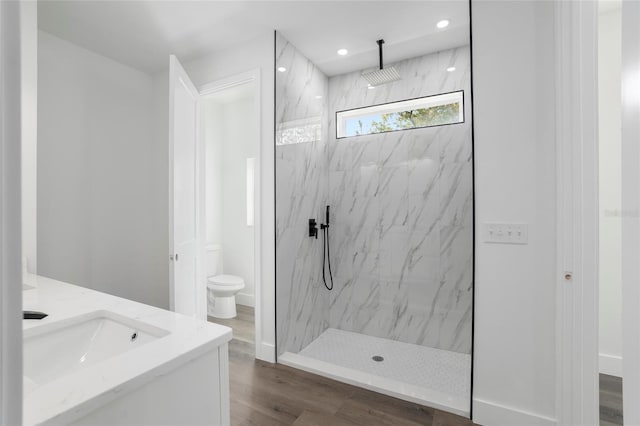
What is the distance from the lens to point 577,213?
4.92 feet

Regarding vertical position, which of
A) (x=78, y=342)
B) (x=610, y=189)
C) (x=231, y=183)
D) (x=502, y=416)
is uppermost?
(x=231, y=183)

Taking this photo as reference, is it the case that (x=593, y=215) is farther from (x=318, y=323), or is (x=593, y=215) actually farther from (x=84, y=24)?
(x=84, y=24)

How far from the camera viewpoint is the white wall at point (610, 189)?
4.07 ft

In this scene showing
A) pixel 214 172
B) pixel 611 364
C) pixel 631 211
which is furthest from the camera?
pixel 214 172

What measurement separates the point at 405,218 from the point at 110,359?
254 centimetres

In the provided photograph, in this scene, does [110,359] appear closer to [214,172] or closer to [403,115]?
[403,115]

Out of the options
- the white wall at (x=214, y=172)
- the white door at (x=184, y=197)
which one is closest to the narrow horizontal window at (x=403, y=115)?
the white door at (x=184, y=197)

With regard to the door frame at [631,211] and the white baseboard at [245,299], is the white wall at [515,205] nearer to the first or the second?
the door frame at [631,211]

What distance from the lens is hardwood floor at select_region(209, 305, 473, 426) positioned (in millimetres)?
1850

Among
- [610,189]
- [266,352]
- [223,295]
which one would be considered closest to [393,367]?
[266,352]

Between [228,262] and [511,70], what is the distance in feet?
12.1

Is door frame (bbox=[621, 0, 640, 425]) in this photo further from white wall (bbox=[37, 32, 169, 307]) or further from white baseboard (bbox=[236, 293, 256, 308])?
white baseboard (bbox=[236, 293, 256, 308])

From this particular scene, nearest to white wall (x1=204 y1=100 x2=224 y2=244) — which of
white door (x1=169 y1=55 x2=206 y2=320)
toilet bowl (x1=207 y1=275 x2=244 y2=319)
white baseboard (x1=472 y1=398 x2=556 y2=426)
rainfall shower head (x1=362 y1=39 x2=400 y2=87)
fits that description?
toilet bowl (x1=207 y1=275 x2=244 y2=319)

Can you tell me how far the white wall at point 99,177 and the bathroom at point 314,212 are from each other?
0.02m
